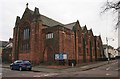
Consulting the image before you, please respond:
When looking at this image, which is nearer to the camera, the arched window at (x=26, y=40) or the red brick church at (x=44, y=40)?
the red brick church at (x=44, y=40)

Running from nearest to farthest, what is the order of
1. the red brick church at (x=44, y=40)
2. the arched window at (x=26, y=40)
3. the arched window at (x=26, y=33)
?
the red brick church at (x=44, y=40) < the arched window at (x=26, y=40) < the arched window at (x=26, y=33)

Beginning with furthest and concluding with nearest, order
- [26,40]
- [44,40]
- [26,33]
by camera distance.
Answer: [26,33]
[26,40]
[44,40]

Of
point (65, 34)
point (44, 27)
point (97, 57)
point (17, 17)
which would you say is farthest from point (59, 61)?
point (97, 57)

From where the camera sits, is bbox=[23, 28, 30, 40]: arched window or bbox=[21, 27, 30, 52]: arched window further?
bbox=[23, 28, 30, 40]: arched window

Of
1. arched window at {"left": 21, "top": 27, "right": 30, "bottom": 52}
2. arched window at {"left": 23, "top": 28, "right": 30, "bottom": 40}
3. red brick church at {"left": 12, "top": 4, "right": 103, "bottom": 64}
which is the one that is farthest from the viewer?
arched window at {"left": 23, "top": 28, "right": 30, "bottom": 40}

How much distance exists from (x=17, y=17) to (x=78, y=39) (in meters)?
19.0

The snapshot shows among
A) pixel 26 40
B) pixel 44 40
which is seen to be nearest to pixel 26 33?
pixel 26 40

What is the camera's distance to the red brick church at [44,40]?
126 feet

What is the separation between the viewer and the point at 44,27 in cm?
4281

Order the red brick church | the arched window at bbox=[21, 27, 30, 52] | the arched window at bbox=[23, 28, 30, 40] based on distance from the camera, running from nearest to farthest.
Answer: the red brick church < the arched window at bbox=[21, 27, 30, 52] < the arched window at bbox=[23, 28, 30, 40]

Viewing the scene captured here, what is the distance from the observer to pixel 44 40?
41125mm

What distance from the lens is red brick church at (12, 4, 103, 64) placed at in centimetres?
3838

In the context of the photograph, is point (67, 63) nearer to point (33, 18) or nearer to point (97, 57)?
point (33, 18)

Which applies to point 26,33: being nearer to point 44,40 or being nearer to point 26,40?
point 26,40
